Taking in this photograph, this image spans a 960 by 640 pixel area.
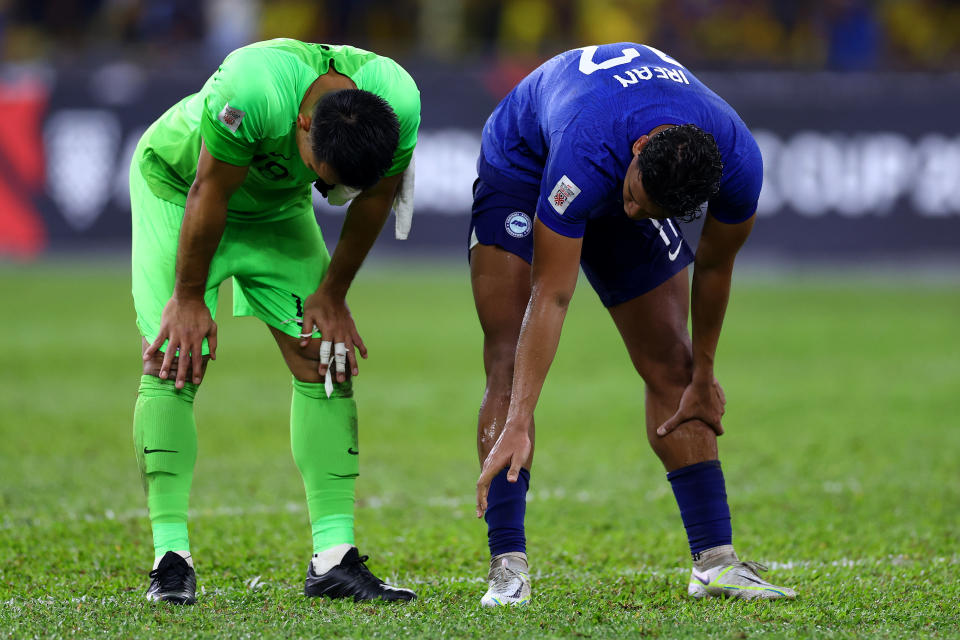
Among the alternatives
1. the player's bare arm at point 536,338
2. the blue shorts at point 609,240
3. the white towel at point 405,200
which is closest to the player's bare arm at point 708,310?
the blue shorts at point 609,240

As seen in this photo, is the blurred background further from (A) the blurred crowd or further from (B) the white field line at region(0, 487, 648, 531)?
(B) the white field line at region(0, 487, 648, 531)

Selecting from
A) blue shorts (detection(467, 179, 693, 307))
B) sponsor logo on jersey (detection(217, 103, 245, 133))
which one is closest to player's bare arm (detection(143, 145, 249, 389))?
sponsor logo on jersey (detection(217, 103, 245, 133))

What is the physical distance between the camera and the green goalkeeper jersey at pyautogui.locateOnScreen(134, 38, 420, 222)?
3.68 m

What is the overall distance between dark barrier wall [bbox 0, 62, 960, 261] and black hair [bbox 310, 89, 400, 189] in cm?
1105

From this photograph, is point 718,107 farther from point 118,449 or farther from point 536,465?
point 118,449

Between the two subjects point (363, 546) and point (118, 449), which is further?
point (118, 449)

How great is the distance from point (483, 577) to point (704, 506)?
81cm

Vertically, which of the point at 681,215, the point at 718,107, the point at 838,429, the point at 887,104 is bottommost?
the point at 838,429

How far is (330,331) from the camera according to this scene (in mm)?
4113

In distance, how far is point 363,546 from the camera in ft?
15.7

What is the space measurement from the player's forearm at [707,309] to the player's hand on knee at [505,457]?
76 cm

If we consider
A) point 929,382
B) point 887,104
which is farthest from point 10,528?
point 887,104

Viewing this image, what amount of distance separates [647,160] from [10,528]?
10.0ft

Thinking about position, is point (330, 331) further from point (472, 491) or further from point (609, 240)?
point (472, 491)
